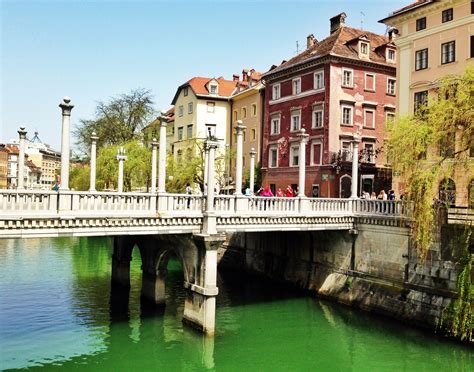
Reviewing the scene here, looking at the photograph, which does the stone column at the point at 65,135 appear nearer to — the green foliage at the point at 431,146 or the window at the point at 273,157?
the green foliage at the point at 431,146

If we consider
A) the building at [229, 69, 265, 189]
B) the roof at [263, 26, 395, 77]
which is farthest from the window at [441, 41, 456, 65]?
the building at [229, 69, 265, 189]

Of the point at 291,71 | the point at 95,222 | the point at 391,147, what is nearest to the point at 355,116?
the point at 291,71

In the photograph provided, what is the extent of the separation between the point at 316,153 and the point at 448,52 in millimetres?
13409

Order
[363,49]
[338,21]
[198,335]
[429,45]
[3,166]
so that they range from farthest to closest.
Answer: [3,166] < [338,21] < [363,49] < [429,45] < [198,335]

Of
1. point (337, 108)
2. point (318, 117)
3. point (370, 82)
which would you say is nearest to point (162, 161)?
point (337, 108)

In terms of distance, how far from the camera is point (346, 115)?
38844 mm

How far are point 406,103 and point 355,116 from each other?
810 cm

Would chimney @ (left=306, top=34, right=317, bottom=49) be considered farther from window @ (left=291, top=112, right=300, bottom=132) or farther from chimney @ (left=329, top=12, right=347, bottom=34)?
window @ (left=291, top=112, right=300, bottom=132)

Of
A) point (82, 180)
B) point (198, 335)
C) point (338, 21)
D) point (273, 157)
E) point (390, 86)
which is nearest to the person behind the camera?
point (198, 335)

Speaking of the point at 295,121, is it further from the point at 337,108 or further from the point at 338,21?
the point at 338,21

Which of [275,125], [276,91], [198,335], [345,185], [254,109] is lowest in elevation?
[198,335]

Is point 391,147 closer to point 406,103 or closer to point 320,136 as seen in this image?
point 406,103

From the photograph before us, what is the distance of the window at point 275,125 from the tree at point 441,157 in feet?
76.8

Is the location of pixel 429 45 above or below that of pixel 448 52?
above
